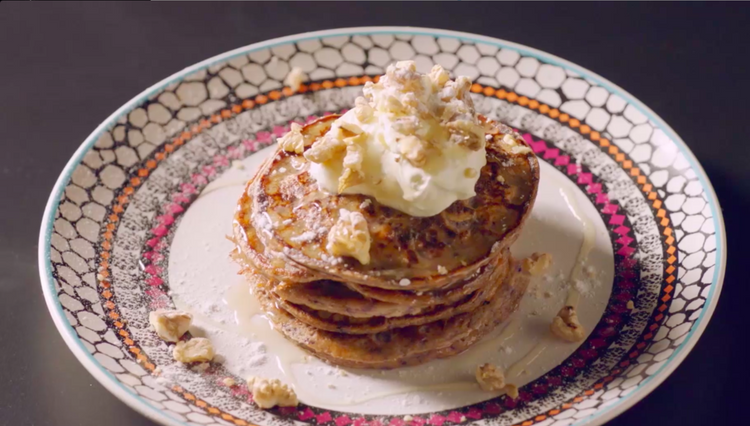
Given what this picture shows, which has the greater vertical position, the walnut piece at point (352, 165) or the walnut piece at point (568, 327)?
the walnut piece at point (352, 165)

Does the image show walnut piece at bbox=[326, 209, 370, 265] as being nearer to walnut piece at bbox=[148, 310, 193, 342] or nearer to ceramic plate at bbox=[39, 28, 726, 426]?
ceramic plate at bbox=[39, 28, 726, 426]

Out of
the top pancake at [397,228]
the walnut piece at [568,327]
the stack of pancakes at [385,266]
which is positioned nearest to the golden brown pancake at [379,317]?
the stack of pancakes at [385,266]

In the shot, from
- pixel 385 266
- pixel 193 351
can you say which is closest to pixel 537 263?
pixel 385 266

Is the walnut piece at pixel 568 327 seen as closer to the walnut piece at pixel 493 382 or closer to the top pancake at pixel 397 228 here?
the walnut piece at pixel 493 382

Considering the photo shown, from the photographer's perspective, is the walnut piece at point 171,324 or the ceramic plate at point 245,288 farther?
the walnut piece at point 171,324

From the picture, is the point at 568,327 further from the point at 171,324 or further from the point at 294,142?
the point at 171,324

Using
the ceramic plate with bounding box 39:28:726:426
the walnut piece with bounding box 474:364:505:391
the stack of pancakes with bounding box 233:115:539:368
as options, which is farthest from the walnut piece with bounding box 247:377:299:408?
the walnut piece with bounding box 474:364:505:391
